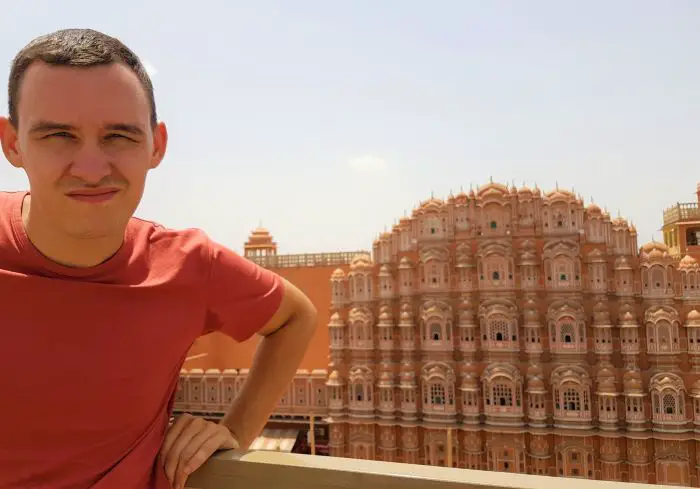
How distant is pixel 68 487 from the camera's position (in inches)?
41.6

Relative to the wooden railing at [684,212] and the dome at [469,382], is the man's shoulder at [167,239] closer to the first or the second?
the dome at [469,382]

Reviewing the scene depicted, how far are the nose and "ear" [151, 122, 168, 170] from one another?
191 millimetres

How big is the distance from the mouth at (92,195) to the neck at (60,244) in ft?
0.31

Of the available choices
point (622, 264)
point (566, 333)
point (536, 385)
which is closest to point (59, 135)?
point (536, 385)

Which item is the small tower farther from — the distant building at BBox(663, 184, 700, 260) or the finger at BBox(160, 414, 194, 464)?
the finger at BBox(160, 414, 194, 464)

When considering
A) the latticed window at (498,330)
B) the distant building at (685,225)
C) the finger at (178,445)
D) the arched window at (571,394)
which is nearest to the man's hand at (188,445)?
the finger at (178,445)

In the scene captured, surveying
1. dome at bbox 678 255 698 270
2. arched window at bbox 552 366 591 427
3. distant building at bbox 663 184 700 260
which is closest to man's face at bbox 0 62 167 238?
arched window at bbox 552 366 591 427

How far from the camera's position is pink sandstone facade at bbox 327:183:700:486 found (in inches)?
480

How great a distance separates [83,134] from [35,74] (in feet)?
0.48

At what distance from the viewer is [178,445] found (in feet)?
3.87

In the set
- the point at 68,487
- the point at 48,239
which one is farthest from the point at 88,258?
the point at 68,487

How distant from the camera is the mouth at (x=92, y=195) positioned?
3.42ft

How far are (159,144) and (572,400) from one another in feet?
43.3

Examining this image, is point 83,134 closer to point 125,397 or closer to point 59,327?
point 59,327
